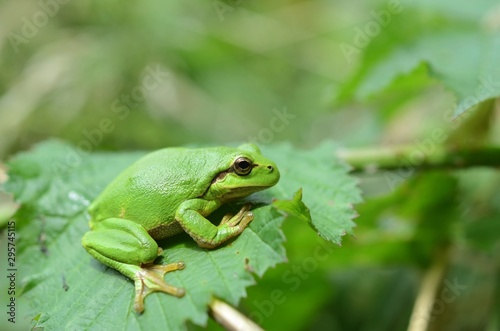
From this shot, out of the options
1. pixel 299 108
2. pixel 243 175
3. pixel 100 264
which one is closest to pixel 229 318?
pixel 243 175

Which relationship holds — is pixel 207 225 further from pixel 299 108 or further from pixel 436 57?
pixel 299 108

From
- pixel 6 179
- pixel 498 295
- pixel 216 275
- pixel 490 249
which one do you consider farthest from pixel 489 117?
pixel 6 179

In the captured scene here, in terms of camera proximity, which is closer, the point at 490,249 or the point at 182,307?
the point at 182,307

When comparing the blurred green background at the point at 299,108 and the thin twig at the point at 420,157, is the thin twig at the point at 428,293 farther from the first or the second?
the thin twig at the point at 420,157

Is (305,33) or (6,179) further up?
(305,33)

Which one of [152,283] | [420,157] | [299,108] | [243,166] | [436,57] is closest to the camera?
[152,283]

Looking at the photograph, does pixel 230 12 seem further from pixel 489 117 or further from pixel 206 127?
pixel 489 117

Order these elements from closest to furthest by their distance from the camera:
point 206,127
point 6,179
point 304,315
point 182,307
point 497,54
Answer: point 182,307 < point 6,179 < point 497,54 < point 304,315 < point 206,127
